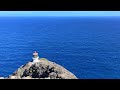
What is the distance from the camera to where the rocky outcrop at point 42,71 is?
27.9 m

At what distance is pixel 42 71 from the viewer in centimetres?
3034

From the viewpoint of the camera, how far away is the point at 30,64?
1281 inches

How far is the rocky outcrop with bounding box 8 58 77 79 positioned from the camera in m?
27.9

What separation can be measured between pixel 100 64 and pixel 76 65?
4.24 metres
